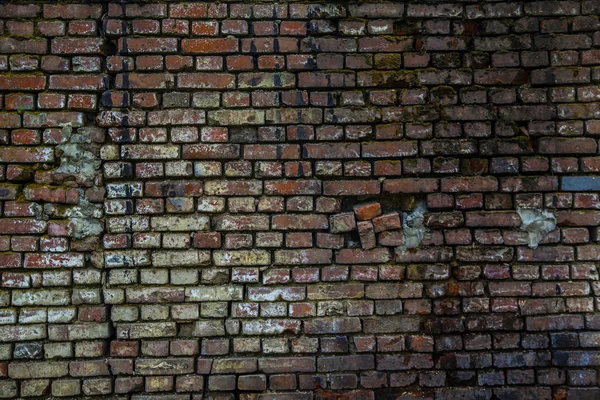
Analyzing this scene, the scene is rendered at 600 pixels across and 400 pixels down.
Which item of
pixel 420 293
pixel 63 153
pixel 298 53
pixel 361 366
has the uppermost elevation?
pixel 298 53

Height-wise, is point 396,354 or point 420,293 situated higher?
point 420,293

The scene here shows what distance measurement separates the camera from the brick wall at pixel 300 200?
2320 millimetres

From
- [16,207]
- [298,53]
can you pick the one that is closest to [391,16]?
[298,53]

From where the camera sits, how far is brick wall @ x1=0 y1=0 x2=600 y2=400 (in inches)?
91.4

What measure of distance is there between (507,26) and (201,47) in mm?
1585

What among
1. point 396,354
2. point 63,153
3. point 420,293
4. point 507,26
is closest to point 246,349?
point 396,354

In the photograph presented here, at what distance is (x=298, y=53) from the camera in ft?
7.83

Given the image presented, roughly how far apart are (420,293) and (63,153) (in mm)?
1943

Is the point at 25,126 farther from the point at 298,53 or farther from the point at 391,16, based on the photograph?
the point at 391,16

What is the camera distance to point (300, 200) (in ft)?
7.75

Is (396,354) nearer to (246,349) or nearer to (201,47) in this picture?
(246,349)

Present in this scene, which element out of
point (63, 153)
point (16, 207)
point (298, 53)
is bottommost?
point (16, 207)

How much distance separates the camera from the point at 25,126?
7.69 ft

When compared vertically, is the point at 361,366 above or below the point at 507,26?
below
